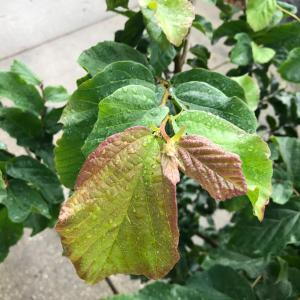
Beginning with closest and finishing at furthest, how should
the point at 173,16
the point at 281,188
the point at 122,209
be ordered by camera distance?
the point at 122,209 < the point at 173,16 < the point at 281,188

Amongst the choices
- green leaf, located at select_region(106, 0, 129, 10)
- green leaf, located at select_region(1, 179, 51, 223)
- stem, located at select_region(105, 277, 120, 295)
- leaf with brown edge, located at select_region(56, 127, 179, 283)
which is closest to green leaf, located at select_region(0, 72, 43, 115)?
green leaf, located at select_region(1, 179, 51, 223)

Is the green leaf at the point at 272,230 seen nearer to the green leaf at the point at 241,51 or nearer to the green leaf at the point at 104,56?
the green leaf at the point at 241,51

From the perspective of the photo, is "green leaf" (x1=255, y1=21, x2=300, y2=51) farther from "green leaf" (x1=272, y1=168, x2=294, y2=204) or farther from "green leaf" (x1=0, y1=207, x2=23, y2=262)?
"green leaf" (x1=0, y1=207, x2=23, y2=262)

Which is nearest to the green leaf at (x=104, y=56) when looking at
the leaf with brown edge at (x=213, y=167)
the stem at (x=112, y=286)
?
the leaf with brown edge at (x=213, y=167)

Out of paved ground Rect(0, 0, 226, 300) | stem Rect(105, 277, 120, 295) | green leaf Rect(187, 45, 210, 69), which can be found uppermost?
green leaf Rect(187, 45, 210, 69)

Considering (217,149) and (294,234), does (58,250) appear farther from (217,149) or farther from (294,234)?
(217,149)

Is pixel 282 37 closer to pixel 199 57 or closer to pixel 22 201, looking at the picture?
pixel 199 57

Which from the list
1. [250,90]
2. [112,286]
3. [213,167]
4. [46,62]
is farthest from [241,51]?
[46,62]
